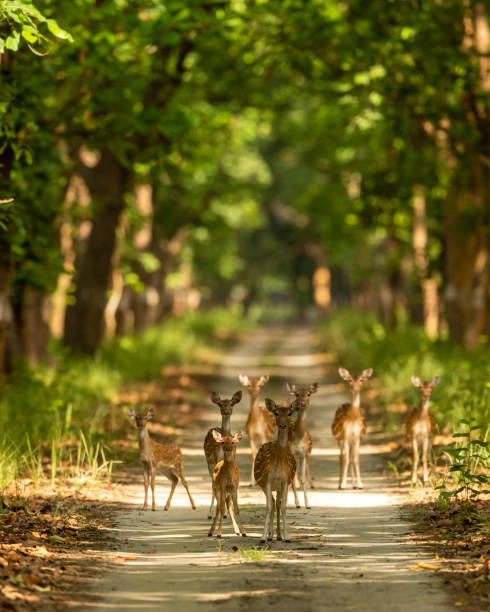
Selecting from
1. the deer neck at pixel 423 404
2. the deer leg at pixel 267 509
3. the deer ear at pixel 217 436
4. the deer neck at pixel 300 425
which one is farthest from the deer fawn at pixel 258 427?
the deer leg at pixel 267 509

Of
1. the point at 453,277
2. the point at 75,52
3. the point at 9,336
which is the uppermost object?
the point at 75,52

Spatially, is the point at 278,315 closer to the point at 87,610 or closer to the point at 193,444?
the point at 193,444

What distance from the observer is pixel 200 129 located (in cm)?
3369

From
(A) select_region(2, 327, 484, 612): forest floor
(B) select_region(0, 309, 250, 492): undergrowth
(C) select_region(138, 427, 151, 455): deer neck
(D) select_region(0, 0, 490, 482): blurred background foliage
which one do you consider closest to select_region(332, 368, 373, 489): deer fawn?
(A) select_region(2, 327, 484, 612): forest floor

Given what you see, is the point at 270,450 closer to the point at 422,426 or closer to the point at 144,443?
the point at 144,443

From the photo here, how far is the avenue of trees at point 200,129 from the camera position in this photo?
17.2m

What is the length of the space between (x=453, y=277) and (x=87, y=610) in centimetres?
1770

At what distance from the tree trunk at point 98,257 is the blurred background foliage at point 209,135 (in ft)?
0.13

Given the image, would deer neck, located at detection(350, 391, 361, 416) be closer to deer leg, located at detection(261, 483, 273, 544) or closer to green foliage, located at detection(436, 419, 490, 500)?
green foliage, located at detection(436, 419, 490, 500)

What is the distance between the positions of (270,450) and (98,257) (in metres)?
16.4

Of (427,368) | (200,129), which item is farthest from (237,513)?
(200,129)

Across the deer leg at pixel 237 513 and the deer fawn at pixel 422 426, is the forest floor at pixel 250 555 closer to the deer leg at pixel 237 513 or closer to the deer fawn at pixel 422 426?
the deer leg at pixel 237 513

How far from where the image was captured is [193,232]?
154ft

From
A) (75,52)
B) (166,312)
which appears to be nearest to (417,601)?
(75,52)
